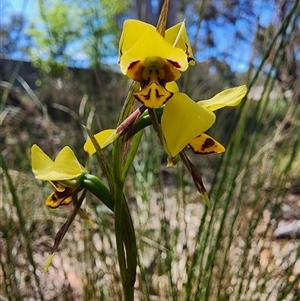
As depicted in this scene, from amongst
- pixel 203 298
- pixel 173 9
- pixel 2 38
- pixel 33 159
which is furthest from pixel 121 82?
pixel 2 38

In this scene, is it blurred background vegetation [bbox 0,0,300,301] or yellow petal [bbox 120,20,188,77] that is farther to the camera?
blurred background vegetation [bbox 0,0,300,301]

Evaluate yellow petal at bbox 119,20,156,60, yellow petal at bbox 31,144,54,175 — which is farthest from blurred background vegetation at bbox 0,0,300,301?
yellow petal at bbox 119,20,156,60

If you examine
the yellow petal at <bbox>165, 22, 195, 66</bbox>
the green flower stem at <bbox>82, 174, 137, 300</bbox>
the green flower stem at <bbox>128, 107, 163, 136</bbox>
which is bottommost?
the green flower stem at <bbox>82, 174, 137, 300</bbox>

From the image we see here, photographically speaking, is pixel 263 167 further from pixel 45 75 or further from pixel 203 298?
pixel 45 75

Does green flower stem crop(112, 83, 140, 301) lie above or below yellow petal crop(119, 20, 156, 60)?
below

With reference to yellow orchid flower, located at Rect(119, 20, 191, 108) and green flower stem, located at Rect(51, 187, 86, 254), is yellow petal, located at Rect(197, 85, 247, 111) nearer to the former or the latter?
yellow orchid flower, located at Rect(119, 20, 191, 108)

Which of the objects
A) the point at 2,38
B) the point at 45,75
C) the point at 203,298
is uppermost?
the point at 2,38

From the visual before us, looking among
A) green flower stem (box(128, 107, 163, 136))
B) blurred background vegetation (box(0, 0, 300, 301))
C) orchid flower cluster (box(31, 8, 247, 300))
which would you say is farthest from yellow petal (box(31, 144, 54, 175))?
blurred background vegetation (box(0, 0, 300, 301))
